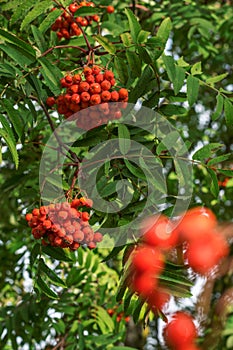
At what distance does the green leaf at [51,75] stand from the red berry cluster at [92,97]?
0.18 feet

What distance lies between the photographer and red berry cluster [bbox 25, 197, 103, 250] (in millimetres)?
1430

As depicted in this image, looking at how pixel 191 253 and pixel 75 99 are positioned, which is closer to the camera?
pixel 191 253

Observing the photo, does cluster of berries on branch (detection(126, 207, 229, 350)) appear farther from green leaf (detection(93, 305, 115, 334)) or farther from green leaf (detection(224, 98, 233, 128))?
green leaf (detection(93, 305, 115, 334))

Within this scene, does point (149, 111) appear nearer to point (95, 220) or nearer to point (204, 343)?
point (95, 220)

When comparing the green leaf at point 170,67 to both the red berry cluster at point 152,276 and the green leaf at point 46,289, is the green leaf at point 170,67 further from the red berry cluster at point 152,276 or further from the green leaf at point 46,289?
the red berry cluster at point 152,276

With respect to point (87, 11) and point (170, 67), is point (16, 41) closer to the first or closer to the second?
point (87, 11)

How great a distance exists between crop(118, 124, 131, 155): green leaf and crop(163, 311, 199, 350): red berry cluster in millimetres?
1035

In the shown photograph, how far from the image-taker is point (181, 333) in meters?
0.47

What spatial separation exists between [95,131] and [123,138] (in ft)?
0.31

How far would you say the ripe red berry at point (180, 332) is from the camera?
47 centimetres

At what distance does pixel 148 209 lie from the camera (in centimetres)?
154

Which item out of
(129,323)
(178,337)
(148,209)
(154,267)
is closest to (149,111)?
(148,209)

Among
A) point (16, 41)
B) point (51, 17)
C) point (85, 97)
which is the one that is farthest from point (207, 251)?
point (51, 17)

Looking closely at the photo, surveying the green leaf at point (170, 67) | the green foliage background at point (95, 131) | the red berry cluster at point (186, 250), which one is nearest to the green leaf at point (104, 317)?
the green foliage background at point (95, 131)
